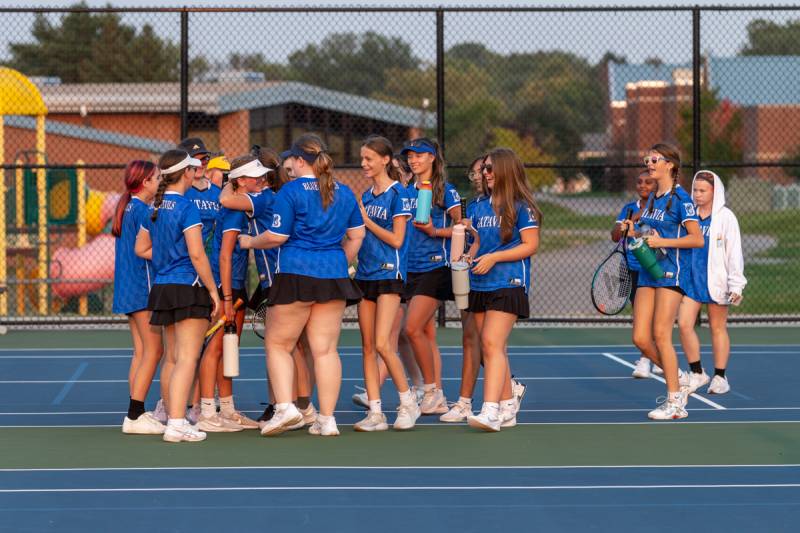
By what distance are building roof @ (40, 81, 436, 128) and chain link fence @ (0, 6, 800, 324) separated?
2.7 inches

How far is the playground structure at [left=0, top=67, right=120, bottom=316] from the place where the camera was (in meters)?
17.2

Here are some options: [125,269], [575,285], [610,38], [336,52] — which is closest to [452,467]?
[125,269]

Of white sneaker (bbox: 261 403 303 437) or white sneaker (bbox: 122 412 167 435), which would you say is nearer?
white sneaker (bbox: 261 403 303 437)

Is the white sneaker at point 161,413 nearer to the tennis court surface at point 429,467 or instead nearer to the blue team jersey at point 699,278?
the tennis court surface at point 429,467

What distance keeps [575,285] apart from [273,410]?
16.9 meters

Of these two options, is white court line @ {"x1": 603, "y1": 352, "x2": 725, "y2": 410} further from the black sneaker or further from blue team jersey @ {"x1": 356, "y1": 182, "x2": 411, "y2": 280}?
the black sneaker

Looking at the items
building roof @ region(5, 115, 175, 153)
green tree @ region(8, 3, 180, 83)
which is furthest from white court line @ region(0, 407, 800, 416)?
green tree @ region(8, 3, 180, 83)

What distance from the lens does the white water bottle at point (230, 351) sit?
851 cm

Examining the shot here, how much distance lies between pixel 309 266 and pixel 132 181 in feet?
4.49

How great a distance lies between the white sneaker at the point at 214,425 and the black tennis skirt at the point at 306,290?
1.06 m

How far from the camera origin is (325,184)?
27.1 feet

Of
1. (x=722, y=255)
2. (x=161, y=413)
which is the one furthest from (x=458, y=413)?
(x=722, y=255)

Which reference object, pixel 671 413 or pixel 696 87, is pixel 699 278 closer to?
pixel 671 413

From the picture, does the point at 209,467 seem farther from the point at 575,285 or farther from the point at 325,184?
the point at 575,285
